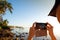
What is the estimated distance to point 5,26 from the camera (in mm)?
28484

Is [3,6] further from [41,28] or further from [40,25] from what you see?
[41,28]

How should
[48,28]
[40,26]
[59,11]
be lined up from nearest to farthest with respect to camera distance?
[59,11]
[48,28]
[40,26]

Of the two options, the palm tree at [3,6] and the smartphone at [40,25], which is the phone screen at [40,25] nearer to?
the smartphone at [40,25]

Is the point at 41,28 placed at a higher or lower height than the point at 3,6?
lower

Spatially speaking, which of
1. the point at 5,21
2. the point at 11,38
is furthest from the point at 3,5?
the point at 11,38

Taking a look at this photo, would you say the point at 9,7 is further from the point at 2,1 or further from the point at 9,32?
the point at 9,32

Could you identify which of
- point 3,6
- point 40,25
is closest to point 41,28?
point 40,25

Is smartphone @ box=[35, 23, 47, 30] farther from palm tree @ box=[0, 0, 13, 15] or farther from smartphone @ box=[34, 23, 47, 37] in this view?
palm tree @ box=[0, 0, 13, 15]

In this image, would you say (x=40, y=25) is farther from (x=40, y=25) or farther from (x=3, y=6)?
(x=3, y=6)

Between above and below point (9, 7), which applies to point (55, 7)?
below

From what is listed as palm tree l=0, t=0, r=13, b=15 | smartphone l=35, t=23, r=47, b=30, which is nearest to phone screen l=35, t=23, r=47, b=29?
smartphone l=35, t=23, r=47, b=30

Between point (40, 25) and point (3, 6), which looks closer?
point (40, 25)

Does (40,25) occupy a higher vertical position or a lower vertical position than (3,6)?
lower

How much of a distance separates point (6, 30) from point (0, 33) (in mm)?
1355
